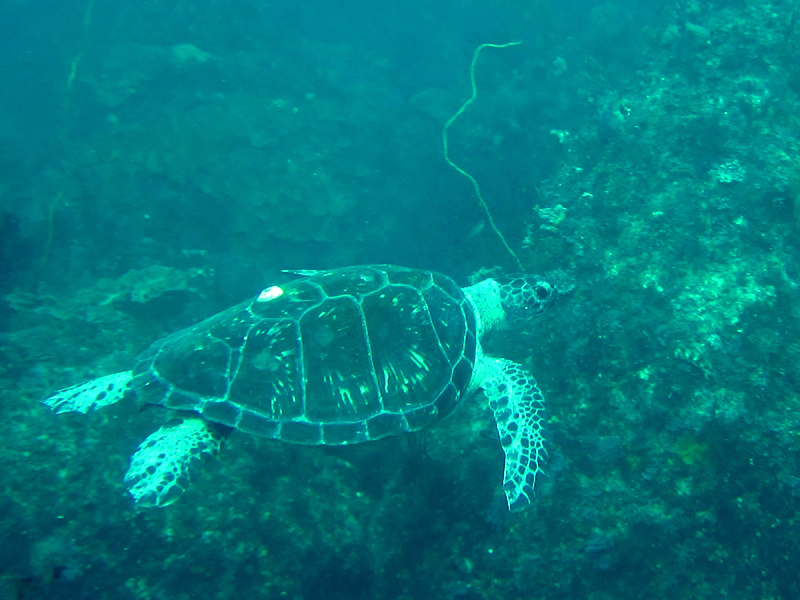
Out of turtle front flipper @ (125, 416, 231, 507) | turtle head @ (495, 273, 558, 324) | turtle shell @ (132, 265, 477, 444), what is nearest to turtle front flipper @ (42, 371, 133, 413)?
turtle shell @ (132, 265, 477, 444)

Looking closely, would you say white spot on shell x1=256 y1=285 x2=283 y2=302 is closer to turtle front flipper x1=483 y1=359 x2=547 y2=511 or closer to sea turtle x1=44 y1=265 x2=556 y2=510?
sea turtle x1=44 y1=265 x2=556 y2=510

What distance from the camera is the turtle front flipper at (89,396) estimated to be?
3721mm

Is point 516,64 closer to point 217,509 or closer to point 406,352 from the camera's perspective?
point 406,352

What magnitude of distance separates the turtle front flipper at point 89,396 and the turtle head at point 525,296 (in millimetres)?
3810

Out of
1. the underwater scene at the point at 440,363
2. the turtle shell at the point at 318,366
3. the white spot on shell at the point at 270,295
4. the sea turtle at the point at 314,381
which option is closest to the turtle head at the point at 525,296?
the underwater scene at the point at 440,363

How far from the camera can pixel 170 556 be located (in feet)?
10.7

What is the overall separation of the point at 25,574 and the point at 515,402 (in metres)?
4.03

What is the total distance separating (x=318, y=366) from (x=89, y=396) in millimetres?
2126

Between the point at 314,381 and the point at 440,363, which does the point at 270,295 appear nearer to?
the point at 314,381

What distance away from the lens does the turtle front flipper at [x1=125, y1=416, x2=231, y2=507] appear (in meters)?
3.22

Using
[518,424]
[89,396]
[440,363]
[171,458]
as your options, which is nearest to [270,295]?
[171,458]

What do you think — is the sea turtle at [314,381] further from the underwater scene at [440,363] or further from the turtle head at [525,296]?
the turtle head at [525,296]

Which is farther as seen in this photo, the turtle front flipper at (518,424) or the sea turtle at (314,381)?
the turtle front flipper at (518,424)

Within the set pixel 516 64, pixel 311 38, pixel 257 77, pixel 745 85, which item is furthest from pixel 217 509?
pixel 311 38
